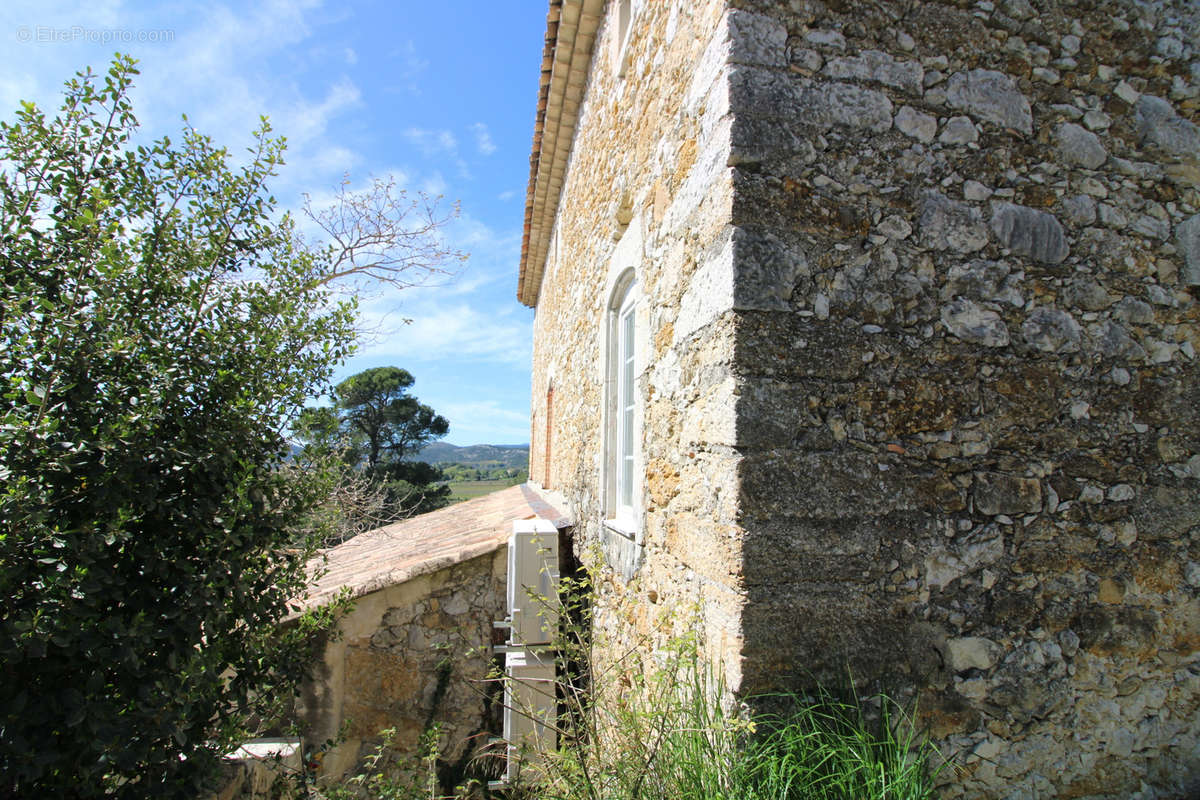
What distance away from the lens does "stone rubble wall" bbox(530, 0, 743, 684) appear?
7.22 ft

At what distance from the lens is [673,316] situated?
274cm

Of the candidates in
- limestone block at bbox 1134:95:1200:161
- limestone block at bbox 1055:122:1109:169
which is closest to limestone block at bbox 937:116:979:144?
limestone block at bbox 1055:122:1109:169

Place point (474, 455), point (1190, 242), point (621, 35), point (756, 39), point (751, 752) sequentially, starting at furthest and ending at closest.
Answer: point (474, 455), point (621, 35), point (1190, 242), point (756, 39), point (751, 752)

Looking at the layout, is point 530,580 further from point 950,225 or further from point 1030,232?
point 1030,232

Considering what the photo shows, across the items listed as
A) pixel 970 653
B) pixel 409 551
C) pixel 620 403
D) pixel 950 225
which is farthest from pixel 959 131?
pixel 409 551

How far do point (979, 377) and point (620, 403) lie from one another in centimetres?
216

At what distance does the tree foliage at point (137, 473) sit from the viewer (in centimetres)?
203

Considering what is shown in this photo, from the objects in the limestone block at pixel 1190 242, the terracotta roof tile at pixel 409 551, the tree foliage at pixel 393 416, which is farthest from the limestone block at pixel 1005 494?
the tree foliage at pixel 393 416

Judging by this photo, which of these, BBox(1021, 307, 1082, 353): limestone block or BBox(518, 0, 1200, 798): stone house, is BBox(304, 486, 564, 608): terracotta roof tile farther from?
BBox(1021, 307, 1082, 353): limestone block

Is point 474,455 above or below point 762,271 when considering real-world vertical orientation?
above

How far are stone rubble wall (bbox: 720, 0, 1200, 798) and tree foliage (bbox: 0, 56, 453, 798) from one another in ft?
6.79

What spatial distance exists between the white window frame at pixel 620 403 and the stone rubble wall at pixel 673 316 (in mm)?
94

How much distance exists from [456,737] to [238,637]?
8.58 feet

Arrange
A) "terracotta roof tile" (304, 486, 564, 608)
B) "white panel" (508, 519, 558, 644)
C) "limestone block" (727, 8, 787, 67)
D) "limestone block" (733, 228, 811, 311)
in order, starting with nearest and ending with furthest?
"limestone block" (733, 228, 811, 311), "limestone block" (727, 8, 787, 67), "white panel" (508, 519, 558, 644), "terracotta roof tile" (304, 486, 564, 608)
